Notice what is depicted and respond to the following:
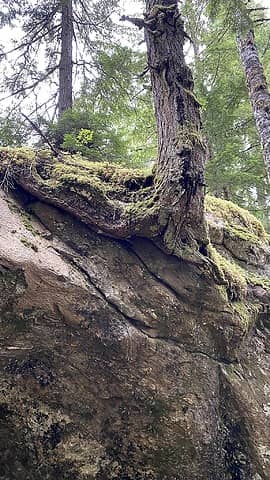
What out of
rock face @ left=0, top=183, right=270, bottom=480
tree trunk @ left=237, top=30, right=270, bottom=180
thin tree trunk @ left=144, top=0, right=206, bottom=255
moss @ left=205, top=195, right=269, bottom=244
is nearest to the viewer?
rock face @ left=0, top=183, right=270, bottom=480

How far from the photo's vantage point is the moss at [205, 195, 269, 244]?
5.41 metres

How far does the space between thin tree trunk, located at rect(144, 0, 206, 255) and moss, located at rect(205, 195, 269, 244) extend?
1.73 meters

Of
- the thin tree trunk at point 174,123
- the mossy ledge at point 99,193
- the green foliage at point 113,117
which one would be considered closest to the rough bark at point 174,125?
the thin tree trunk at point 174,123

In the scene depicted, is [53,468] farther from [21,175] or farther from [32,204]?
[21,175]

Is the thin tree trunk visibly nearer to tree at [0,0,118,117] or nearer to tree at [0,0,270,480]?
tree at [0,0,270,480]

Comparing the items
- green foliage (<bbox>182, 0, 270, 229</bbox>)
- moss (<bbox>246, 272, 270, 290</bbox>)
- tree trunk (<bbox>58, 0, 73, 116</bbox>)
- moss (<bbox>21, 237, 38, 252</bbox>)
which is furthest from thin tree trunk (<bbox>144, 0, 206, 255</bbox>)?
green foliage (<bbox>182, 0, 270, 229</bbox>)

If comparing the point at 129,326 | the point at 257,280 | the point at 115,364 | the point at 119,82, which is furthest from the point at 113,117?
the point at 115,364

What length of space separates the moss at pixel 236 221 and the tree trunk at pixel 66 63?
123 inches

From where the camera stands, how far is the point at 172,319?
12.5ft

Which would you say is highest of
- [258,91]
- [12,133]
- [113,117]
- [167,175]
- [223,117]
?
[258,91]

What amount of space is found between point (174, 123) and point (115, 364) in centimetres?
240

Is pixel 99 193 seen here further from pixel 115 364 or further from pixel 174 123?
pixel 115 364

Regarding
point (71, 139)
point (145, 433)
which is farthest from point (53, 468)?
point (71, 139)

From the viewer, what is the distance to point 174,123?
3.67 m
